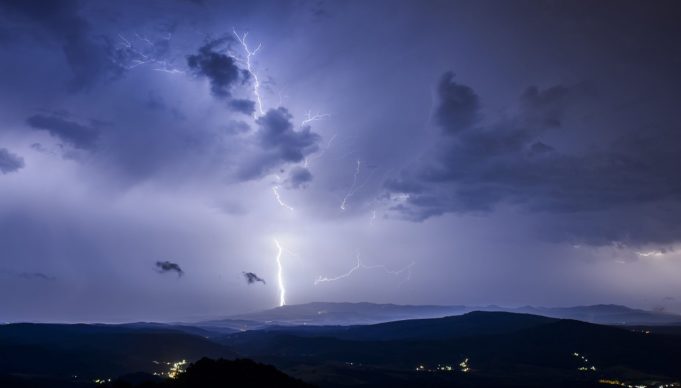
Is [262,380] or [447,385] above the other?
[262,380]

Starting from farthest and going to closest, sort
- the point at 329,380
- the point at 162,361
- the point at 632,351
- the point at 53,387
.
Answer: the point at 162,361 < the point at 632,351 < the point at 329,380 < the point at 53,387

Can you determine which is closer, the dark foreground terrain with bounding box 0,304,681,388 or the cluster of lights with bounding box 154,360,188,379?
the dark foreground terrain with bounding box 0,304,681,388

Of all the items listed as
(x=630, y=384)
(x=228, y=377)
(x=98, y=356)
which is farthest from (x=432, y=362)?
(x=228, y=377)

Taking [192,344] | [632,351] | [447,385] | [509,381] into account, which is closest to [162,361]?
[192,344]

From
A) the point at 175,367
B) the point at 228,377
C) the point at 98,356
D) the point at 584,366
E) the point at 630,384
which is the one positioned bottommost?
the point at 584,366

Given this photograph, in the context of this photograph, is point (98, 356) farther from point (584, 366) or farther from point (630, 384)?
point (630, 384)

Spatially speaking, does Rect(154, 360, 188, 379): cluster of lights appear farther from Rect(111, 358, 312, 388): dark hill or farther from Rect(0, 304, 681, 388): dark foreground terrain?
Rect(111, 358, 312, 388): dark hill

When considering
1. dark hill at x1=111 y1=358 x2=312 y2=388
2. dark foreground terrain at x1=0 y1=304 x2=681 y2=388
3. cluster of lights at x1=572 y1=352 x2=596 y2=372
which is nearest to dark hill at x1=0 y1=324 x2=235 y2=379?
dark foreground terrain at x1=0 y1=304 x2=681 y2=388

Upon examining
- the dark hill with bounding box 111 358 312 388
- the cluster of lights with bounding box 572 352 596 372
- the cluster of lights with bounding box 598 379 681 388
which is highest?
the dark hill with bounding box 111 358 312 388

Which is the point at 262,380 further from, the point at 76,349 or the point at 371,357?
the point at 76,349

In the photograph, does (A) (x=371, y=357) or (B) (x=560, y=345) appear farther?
(A) (x=371, y=357)

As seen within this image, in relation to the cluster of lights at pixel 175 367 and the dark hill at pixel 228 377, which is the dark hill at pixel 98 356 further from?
the dark hill at pixel 228 377
